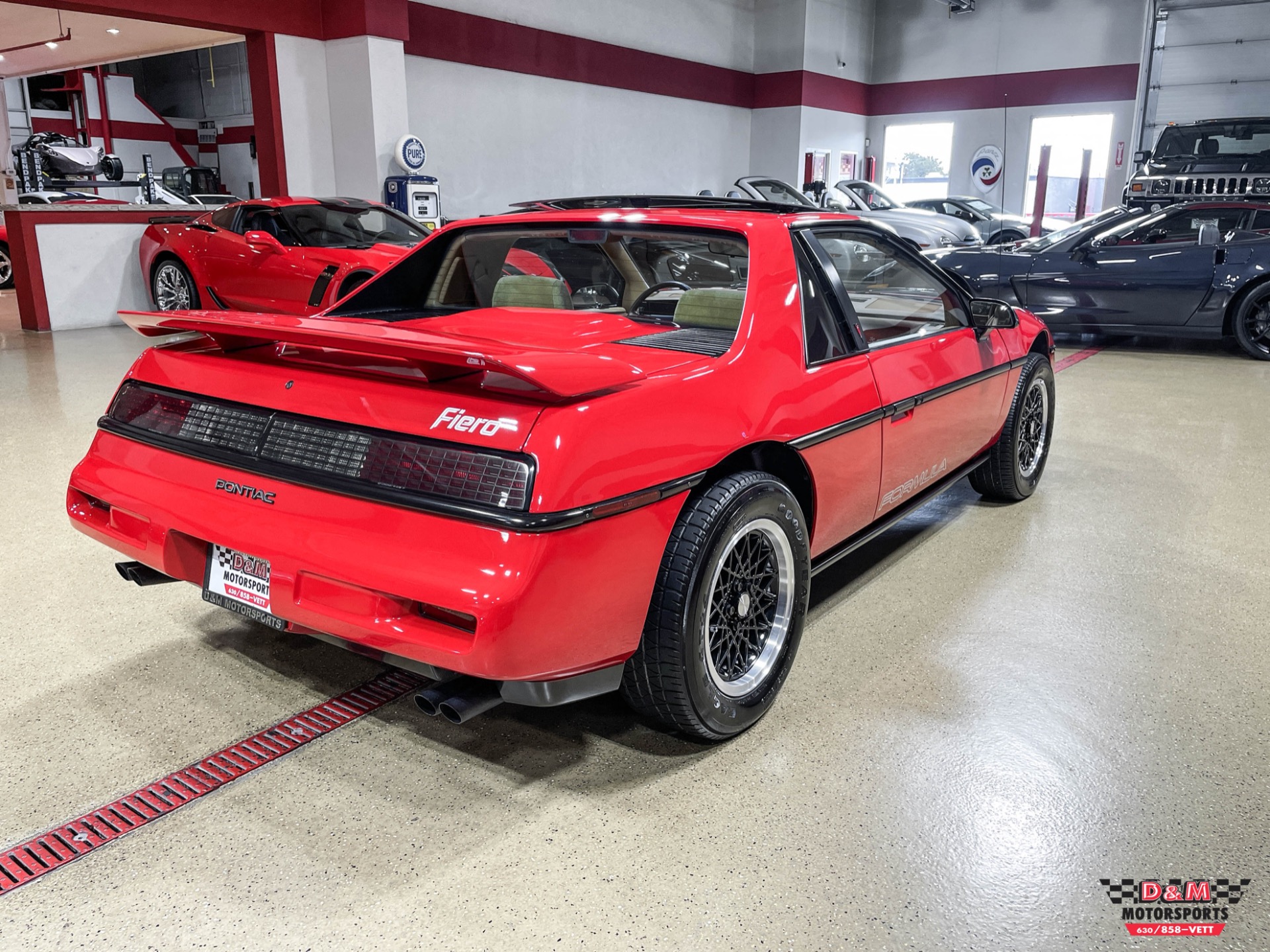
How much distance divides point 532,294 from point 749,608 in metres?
1.30

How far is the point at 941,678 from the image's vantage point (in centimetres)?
256

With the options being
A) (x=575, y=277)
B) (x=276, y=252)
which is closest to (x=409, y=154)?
(x=276, y=252)

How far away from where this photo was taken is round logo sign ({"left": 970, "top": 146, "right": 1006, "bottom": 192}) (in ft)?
63.7

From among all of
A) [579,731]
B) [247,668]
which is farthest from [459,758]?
[247,668]

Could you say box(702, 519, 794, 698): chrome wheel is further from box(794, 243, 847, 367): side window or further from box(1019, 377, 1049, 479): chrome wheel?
box(1019, 377, 1049, 479): chrome wheel

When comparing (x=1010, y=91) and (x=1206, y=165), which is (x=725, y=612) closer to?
(x=1206, y=165)

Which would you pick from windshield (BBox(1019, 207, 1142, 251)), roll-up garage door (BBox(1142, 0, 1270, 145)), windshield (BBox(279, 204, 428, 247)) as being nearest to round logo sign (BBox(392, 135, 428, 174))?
windshield (BBox(279, 204, 428, 247))

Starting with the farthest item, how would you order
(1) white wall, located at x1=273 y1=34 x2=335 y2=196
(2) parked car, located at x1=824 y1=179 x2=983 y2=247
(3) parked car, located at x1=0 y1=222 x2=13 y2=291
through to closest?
1. (2) parked car, located at x1=824 y1=179 x2=983 y2=247
2. (3) parked car, located at x1=0 y1=222 x2=13 y2=291
3. (1) white wall, located at x1=273 y1=34 x2=335 y2=196

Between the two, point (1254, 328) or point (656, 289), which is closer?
point (656, 289)

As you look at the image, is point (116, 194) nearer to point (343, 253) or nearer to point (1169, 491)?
point (343, 253)

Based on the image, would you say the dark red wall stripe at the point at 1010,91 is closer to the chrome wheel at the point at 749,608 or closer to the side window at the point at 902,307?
the side window at the point at 902,307

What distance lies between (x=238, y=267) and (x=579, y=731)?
24.2ft

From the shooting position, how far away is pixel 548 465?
1.72 meters

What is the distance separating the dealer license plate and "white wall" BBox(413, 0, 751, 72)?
39.0ft
